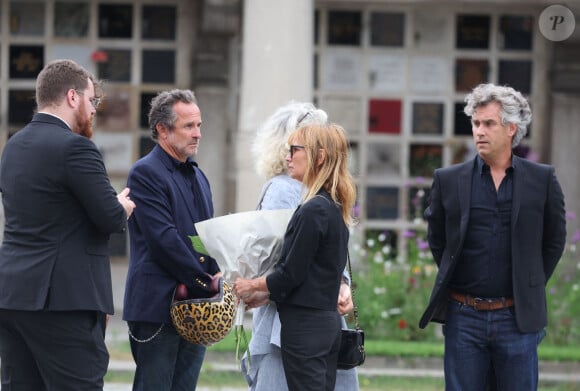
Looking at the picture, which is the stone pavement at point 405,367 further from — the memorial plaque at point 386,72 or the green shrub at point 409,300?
the memorial plaque at point 386,72

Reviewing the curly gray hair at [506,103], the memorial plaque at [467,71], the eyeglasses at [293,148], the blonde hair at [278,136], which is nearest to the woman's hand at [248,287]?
the eyeglasses at [293,148]

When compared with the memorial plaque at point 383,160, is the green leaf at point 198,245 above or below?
below

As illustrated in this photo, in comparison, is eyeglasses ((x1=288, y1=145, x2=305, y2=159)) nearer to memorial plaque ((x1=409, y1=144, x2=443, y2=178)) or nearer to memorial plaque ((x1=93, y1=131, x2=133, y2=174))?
memorial plaque ((x1=93, y1=131, x2=133, y2=174))

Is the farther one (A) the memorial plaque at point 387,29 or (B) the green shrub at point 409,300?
(A) the memorial plaque at point 387,29

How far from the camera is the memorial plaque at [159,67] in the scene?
13.6 m

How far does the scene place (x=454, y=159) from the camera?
1380 centimetres

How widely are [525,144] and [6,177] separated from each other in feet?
30.7

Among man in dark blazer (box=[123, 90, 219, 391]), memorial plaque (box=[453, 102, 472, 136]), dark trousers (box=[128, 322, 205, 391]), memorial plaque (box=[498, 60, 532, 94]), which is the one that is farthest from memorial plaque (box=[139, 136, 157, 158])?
dark trousers (box=[128, 322, 205, 391])

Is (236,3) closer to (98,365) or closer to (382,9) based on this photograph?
(382,9)

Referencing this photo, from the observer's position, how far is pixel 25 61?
13602 mm

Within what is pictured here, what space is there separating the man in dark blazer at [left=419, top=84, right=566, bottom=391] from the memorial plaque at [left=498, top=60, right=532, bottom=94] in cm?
797

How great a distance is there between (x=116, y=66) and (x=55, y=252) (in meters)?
8.62

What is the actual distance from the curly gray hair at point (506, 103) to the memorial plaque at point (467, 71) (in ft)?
25.7

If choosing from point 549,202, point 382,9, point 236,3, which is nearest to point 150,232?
point 549,202
